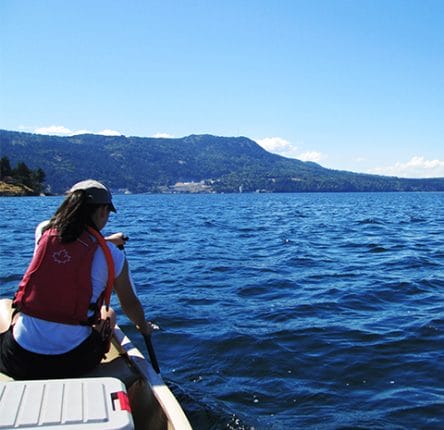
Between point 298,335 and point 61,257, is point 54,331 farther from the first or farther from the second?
point 298,335

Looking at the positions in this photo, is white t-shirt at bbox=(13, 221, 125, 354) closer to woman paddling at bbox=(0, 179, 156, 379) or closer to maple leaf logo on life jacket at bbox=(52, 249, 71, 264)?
woman paddling at bbox=(0, 179, 156, 379)

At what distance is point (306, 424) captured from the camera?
5.75m

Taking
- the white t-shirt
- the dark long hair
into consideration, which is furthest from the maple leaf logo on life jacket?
the white t-shirt

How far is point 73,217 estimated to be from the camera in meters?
3.93

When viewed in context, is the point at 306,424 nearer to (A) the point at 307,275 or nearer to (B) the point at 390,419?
(B) the point at 390,419

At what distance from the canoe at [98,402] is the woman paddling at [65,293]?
13.6 inches

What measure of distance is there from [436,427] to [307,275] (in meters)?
8.45

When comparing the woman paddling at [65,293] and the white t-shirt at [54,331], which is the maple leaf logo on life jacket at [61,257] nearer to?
the woman paddling at [65,293]

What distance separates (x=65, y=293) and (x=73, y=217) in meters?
0.62

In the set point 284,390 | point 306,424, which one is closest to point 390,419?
point 306,424

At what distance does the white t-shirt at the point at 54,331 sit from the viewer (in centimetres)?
388

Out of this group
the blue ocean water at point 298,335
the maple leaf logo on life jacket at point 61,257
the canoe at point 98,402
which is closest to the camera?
the canoe at point 98,402

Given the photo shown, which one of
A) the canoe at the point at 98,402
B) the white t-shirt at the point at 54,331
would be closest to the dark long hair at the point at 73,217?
the white t-shirt at the point at 54,331

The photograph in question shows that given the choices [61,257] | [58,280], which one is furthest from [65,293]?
[61,257]
